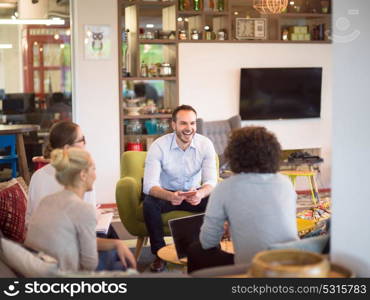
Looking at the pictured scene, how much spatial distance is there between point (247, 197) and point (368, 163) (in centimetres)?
61

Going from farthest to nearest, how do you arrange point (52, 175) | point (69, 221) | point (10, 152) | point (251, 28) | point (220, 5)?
point (251, 28), point (220, 5), point (10, 152), point (52, 175), point (69, 221)

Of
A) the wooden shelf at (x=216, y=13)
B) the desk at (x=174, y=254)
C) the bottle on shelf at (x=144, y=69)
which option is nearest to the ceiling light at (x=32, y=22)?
the bottle on shelf at (x=144, y=69)

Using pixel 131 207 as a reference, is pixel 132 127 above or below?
above

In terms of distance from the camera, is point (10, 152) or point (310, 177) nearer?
point (10, 152)

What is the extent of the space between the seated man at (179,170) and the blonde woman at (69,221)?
2.25 metres

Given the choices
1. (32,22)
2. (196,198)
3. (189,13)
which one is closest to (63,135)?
(196,198)

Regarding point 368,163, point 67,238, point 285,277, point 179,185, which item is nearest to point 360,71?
point 368,163

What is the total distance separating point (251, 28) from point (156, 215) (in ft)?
14.5

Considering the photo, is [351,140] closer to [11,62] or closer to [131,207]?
[131,207]

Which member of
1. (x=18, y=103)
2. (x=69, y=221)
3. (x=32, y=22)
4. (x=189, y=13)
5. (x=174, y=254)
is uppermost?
(x=189, y=13)

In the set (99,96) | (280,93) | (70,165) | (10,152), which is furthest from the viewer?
(280,93)

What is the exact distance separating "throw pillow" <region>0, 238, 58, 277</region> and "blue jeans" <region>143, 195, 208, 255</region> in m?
2.35

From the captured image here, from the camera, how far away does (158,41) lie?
8930 mm

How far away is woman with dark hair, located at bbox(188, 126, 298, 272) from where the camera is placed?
11.2 feet
